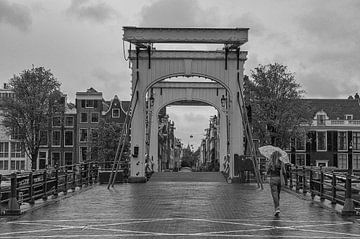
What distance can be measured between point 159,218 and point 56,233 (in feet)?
9.60

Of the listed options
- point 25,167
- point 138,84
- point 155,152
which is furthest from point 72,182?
point 25,167

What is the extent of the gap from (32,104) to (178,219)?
4405 centimetres

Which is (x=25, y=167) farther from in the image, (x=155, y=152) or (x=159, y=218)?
(x=159, y=218)

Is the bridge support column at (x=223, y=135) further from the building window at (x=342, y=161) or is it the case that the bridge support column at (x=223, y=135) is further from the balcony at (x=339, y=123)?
the building window at (x=342, y=161)

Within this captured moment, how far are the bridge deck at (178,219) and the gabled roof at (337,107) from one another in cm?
6289

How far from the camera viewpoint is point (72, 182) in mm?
22266

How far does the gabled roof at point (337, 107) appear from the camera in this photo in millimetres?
79500

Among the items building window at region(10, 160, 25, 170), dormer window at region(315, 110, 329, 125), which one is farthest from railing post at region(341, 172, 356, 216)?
building window at region(10, 160, 25, 170)

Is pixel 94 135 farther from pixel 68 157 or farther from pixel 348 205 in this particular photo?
pixel 348 205

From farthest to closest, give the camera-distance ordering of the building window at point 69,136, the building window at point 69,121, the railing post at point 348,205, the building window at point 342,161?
the building window at point 342,161 < the building window at point 69,121 < the building window at point 69,136 < the railing post at point 348,205

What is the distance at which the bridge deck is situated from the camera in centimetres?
1107

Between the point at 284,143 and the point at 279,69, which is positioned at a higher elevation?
the point at 279,69

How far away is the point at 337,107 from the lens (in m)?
80.8

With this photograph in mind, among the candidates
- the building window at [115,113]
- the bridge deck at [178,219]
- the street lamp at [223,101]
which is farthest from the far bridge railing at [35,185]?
the building window at [115,113]
